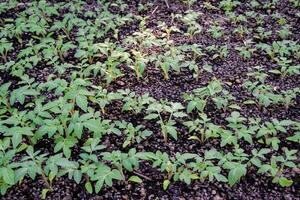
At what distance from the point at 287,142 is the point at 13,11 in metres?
3.70

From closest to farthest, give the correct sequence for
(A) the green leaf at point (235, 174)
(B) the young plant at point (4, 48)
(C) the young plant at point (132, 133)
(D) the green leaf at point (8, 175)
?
(D) the green leaf at point (8, 175) < (A) the green leaf at point (235, 174) < (C) the young plant at point (132, 133) < (B) the young plant at point (4, 48)

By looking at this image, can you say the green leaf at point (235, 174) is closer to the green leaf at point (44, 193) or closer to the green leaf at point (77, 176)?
the green leaf at point (77, 176)

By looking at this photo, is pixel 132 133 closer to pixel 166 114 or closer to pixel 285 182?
pixel 166 114

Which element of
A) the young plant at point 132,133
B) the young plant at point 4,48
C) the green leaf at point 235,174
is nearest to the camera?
the green leaf at point 235,174

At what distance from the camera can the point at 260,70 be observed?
11.9 ft

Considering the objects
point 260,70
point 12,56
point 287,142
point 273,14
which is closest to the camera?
point 287,142

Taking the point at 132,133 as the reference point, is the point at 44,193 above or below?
below

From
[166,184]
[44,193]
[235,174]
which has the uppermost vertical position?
[235,174]

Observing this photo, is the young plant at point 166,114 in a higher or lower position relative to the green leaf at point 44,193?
higher

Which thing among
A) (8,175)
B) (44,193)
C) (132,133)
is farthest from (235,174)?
(8,175)

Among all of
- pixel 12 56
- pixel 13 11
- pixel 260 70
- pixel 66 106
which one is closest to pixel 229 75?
pixel 260 70

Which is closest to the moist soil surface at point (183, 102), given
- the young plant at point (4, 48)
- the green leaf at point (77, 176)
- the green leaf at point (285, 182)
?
the green leaf at point (285, 182)

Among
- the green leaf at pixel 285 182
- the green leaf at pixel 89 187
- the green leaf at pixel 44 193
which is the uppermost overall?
the green leaf at pixel 285 182

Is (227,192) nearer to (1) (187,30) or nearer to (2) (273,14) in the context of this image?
(1) (187,30)
